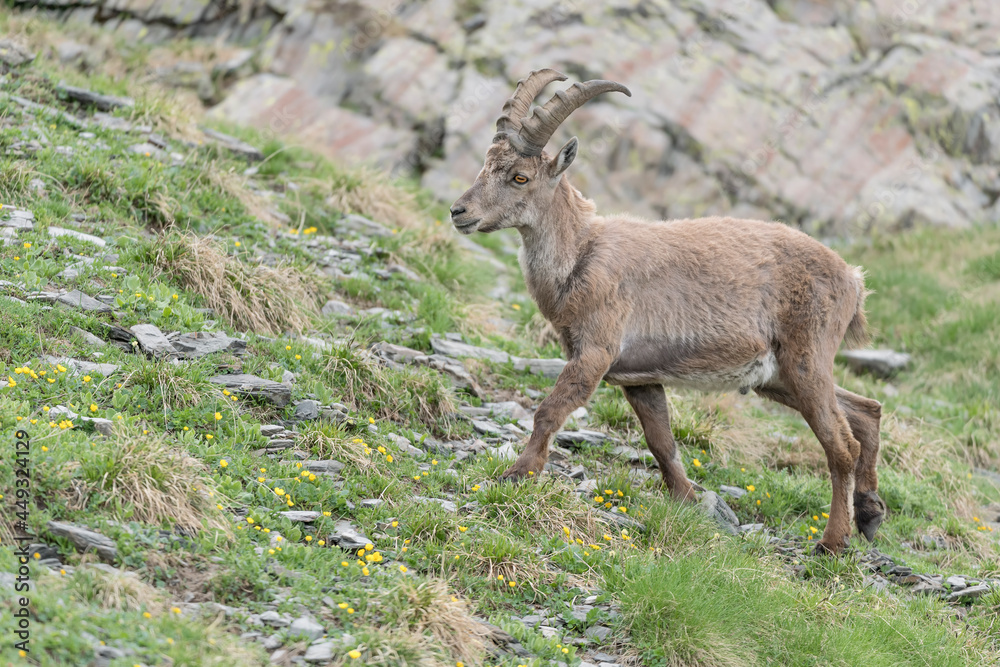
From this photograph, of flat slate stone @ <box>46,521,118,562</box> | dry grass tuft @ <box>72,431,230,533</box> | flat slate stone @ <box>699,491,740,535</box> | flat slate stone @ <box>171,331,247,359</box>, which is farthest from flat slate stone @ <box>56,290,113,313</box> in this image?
flat slate stone @ <box>699,491,740,535</box>

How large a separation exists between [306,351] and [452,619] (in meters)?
3.56

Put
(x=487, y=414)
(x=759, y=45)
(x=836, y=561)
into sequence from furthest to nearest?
(x=759, y=45)
(x=487, y=414)
(x=836, y=561)

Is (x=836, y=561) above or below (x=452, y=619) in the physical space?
below

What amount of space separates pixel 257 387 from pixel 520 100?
3.21 metres

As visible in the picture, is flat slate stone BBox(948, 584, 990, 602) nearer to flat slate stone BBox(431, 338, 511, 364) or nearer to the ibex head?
the ibex head

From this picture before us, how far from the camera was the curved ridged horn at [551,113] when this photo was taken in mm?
7348

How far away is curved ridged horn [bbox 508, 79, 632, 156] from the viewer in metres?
7.35

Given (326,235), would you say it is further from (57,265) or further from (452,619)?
(452,619)

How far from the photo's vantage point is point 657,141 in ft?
52.9

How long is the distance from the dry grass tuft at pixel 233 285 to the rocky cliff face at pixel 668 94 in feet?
21.5

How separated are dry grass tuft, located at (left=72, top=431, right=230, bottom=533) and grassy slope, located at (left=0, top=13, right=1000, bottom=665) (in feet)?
0.06

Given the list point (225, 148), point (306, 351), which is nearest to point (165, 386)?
point (306, 351)

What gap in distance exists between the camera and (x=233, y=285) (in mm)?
8680

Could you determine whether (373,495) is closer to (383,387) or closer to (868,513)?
(383,387)
